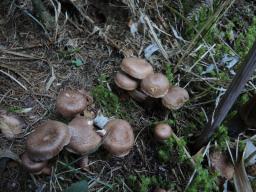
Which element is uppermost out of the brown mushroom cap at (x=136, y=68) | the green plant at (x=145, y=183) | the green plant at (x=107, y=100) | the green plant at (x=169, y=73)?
the brown mushroom cap at (x=136, y=68)

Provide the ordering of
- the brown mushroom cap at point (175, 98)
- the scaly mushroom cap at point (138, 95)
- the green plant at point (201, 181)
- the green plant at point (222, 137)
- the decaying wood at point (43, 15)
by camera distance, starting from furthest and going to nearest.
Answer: the decaying wood at point (43, 15) < the scaly mushroom cap at point (138, 95) < the brown mushroom cap at point (175, 98) < the green plant at point (222, 137) < the green plant at point (201, 181)

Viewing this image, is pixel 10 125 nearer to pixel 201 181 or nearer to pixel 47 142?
pixel 47 142

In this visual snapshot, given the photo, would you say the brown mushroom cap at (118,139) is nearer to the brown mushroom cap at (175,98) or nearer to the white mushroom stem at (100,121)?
the white mushroom stem at (100,121)

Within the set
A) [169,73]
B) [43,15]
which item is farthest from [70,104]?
[43,15]

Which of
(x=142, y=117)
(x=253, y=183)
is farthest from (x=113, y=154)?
(x=253, y=183)

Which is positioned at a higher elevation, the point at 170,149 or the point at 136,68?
the point at 136,68

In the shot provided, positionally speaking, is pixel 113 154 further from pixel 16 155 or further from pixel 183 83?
pixel 183 83

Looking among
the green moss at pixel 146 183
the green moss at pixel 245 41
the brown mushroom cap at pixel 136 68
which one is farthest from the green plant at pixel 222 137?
the green moss at pixel 245 41
